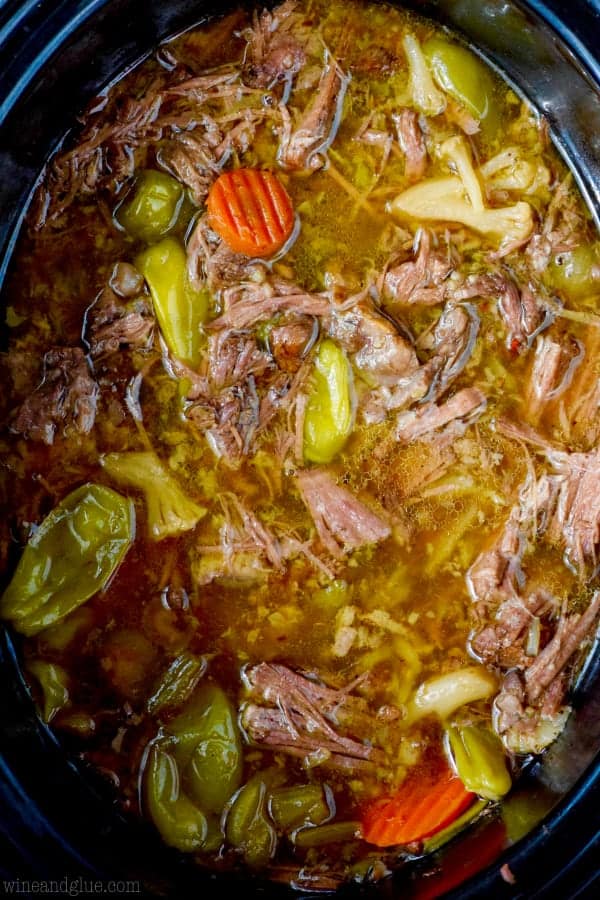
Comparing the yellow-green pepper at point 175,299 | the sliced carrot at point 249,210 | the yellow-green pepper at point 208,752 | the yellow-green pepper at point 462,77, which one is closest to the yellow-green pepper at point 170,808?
the yellow-green pepper at point 208,752

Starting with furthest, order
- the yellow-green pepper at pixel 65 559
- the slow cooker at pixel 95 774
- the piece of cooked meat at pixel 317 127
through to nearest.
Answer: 1. the piece of cooked meat at pixel 317 127
2. the yellow-green pepper at pixel 65 559
3. the slow cooker at pixel 95 774

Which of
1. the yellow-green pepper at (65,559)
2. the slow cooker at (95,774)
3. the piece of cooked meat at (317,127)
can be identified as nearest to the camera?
the slow cooker at (95,774)

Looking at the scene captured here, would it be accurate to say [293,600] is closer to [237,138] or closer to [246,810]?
[246,810]

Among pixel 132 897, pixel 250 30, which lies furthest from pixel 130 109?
pixel 132 897

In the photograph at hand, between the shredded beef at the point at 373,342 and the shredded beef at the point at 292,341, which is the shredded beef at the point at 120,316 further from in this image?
the shredded beef at the point at 373,342

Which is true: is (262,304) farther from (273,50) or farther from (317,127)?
(273,50)
